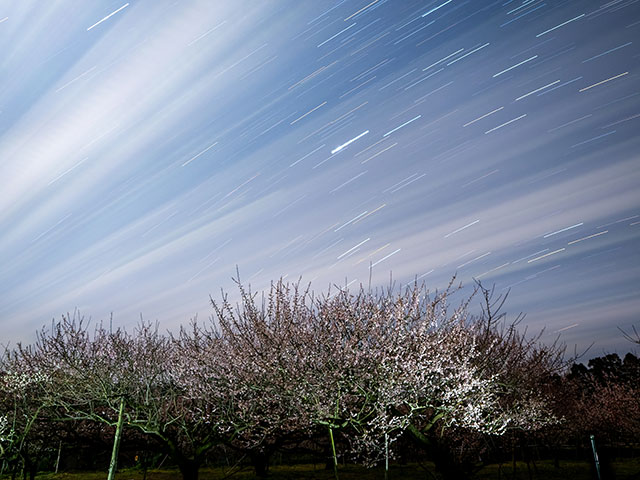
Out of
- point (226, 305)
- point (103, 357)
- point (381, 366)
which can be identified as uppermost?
point (226, 305)

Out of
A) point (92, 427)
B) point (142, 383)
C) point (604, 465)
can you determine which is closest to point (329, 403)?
point (142, 383)

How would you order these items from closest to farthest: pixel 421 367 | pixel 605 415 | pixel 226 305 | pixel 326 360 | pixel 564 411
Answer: pixel 421 367
pixel 326 360
pixel 226 305
pixel 564 411
pixel 605 415

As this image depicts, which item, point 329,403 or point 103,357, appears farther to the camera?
point 103,357

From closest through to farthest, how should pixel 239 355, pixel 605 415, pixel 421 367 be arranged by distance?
pixel 421 367
pixel 239 355
pixel 605 415

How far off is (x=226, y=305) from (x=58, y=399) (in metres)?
7.98

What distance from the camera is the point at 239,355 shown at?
18031mm

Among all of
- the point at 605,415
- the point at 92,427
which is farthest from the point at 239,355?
the point at 605,415

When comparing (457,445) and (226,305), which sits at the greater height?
(226,305)

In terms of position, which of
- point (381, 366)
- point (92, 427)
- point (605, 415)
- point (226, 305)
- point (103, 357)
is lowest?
point (605, 415)

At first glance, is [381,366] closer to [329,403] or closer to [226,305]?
[329,403]

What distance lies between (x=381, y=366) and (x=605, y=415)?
2895cm

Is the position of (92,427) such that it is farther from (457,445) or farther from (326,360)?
(457,445)

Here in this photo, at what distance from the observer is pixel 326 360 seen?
1653cm

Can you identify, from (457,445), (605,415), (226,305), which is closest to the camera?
(226,305)
